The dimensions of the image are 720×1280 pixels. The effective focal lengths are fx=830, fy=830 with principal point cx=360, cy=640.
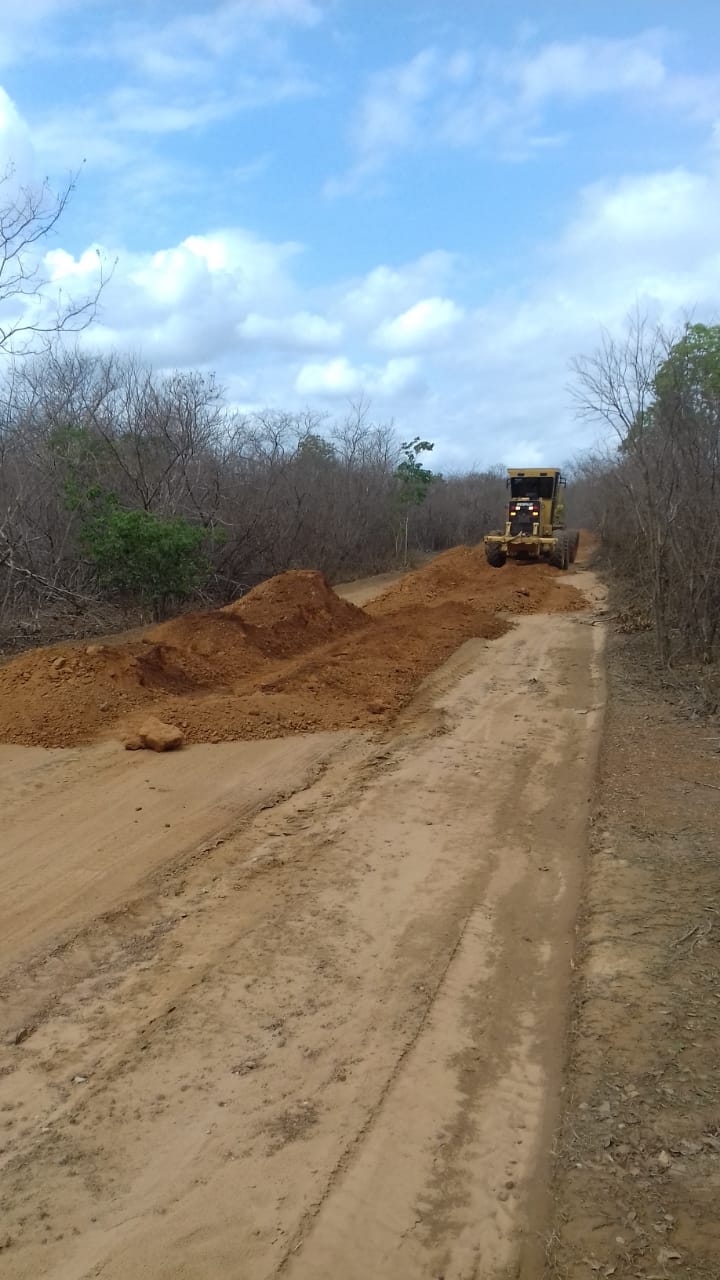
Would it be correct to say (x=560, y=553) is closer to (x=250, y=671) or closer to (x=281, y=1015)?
(x=250, y=671)

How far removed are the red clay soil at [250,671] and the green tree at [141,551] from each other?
1549 millimetres

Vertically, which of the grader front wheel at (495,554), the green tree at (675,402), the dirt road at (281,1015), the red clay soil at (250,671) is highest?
the green tree at (675,402)

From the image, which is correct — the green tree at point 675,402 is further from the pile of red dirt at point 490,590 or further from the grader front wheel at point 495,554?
the grader front wheel at point 495,554

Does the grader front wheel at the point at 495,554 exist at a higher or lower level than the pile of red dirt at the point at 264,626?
higher

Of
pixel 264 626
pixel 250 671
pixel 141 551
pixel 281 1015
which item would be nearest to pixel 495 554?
pixel 141 551

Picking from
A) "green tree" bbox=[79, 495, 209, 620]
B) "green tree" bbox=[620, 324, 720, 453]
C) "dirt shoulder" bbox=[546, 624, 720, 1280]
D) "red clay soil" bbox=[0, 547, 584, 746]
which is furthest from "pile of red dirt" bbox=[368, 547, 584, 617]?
"dirt shoulder" bbox=[546, 624, 720, 1280]

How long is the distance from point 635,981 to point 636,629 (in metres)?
11.2

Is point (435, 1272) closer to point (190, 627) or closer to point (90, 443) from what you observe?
point (190, 627)

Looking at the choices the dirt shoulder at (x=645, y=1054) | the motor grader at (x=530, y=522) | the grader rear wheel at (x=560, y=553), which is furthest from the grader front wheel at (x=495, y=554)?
the dirt shoulder at (x=645, y=1054)

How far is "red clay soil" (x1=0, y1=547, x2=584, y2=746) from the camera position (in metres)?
8.53

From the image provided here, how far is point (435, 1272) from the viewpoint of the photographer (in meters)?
2.54

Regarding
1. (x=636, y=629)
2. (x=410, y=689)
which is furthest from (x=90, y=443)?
(x=636, y=629)

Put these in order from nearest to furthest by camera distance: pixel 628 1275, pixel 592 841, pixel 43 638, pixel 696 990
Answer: pixel 628 1275, pixel 696 990, pixel 592 841, pixel 43 638

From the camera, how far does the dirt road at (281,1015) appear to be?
2.71 m
